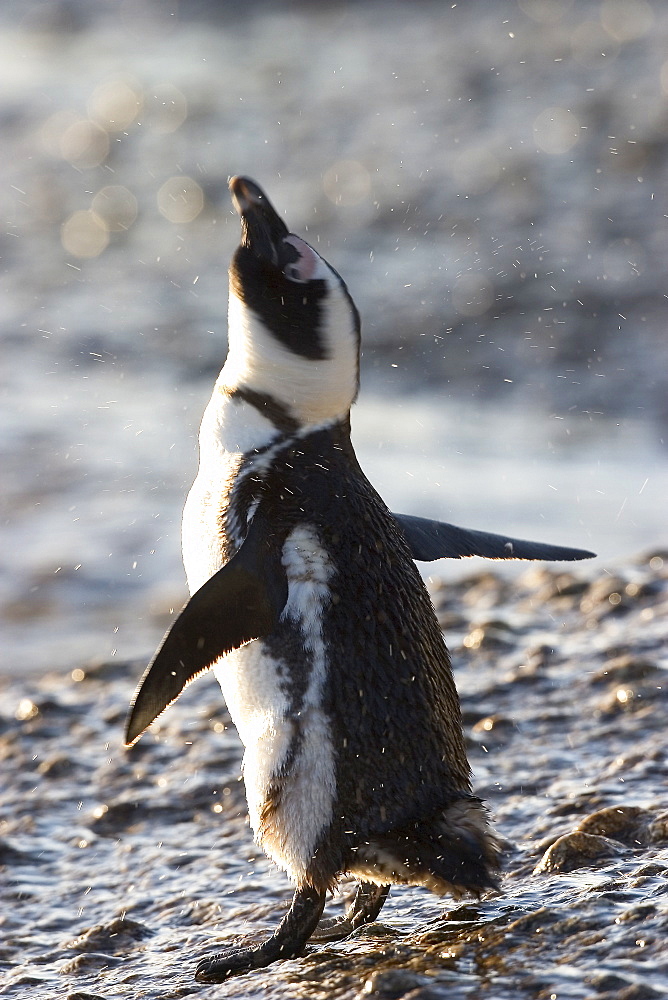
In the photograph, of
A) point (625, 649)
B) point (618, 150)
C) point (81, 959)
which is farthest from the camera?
point (618, 150)

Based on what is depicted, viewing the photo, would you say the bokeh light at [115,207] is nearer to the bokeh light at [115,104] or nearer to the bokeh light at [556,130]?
the bokeh light at [115,104]

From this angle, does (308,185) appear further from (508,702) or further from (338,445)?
(338,445)

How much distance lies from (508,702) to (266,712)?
64.4 inches

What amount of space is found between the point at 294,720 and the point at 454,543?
794 mm

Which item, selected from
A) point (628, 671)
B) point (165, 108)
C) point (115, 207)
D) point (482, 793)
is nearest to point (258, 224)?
point (482, 793)

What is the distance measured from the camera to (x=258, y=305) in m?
3.21

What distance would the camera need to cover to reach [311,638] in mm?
3010

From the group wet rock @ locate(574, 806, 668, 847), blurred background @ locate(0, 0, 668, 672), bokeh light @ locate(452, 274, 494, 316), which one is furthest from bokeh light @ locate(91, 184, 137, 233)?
wet rock @ locate(574, 806, 668, 847)

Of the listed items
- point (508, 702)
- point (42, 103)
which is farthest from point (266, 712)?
point (42, 103)

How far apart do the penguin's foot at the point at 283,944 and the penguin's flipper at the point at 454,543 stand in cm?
88

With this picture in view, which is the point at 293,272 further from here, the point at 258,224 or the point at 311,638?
the point at 311,638

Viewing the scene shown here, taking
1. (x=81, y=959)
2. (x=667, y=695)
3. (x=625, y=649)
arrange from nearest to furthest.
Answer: (x=81, y=959)
(x=667, y=695)
(x=625, y=649)

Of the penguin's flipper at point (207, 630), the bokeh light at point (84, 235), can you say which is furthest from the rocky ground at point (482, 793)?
the bokeh light at point (84, 235)

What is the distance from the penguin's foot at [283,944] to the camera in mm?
3012
